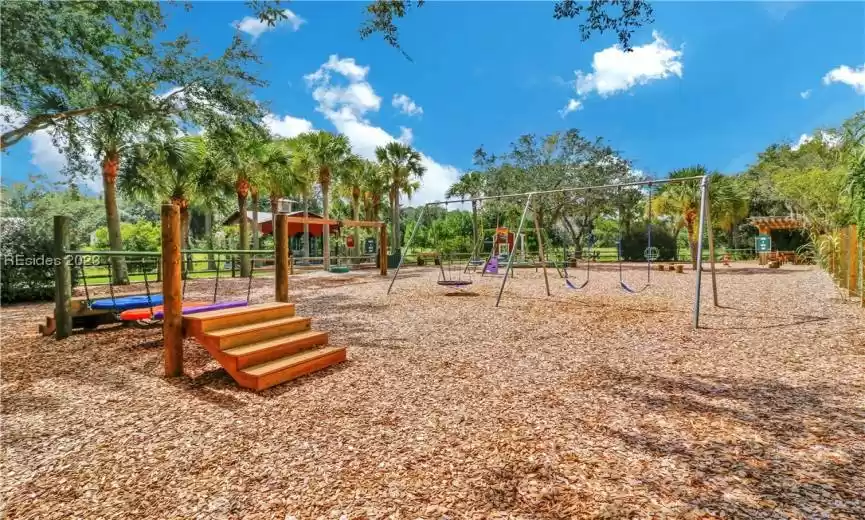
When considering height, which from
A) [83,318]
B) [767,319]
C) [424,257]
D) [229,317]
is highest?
[424,257]

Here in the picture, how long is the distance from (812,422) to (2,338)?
9.70 meters

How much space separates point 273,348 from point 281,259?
164 cm

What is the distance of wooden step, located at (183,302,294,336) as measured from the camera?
4242 millimetres

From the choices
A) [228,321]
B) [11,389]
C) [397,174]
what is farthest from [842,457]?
[397,174]

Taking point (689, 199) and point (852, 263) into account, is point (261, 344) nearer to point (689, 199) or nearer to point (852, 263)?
point (852, 263)

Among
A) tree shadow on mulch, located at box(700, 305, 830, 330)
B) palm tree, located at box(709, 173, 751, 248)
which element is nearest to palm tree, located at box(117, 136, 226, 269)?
tree shadow on mulch, located at box(700, 305, 830, 330)

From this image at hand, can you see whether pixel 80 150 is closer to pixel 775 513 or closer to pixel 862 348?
pixel 775 513

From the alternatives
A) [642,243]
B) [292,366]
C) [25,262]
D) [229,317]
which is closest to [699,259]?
[292,366]

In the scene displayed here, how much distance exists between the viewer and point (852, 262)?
28.3 ft

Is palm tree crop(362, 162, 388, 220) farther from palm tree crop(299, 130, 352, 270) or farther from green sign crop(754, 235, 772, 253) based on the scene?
green sign crop(754, 235, 772, 253)

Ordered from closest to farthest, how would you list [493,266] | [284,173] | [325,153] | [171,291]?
[171,291]
[493,266]
[284,173]
[325,153]

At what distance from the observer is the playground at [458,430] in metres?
2.28

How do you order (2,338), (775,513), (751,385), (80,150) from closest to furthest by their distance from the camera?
(775,513) → (751,385) → (2,338) → (80,150)

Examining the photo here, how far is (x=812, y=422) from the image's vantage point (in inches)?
122
